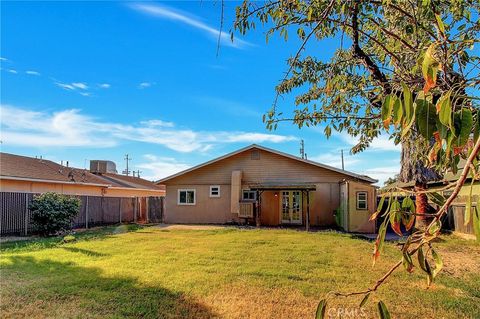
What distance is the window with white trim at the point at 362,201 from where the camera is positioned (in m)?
17.7

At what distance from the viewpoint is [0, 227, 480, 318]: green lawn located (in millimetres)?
5172

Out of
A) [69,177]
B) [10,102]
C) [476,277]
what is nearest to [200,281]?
[476,277]

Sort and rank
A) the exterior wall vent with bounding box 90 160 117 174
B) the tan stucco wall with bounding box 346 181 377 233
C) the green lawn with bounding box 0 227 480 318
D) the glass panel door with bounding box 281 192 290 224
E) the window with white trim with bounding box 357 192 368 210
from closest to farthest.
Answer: the green lawn with bounding box 0 227 480 318 → the tan stucco wall with bounding box 346 181 377 233 → the window with white trim with bounding box 357 192 368 210 → the glass panel door with bounding box 281 192 290 224 → the exterior wall vent with bounding box 90 160 117 174

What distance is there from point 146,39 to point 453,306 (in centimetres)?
756

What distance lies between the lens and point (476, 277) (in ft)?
24.9

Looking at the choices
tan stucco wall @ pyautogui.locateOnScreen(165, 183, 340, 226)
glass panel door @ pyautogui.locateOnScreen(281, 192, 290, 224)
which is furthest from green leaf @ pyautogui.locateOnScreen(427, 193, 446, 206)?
glass panel door @ pyautogui.locateOnScreen(281, 192, 290, 224)

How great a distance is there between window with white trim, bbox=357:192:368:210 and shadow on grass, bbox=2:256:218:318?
44.5 ft

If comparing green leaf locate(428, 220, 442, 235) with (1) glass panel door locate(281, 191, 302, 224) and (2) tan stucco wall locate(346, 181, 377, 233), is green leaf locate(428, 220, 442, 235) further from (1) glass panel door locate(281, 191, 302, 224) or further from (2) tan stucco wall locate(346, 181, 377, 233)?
(1) glass panel door locate(281, 191, 302, 224)

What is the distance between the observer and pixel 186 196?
23.0 meters

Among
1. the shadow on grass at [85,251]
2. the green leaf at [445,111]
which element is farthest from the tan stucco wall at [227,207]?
the green leaf at [445,111]

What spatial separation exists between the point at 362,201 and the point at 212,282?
13.0 m

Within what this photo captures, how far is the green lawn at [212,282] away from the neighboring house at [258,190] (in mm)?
9851

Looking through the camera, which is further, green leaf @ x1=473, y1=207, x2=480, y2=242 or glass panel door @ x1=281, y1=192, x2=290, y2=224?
glass panel door @ x1=281, y1=192, x2=290, y2=224

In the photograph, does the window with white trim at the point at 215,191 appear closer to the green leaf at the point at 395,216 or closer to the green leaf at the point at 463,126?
the green leaf at the point at 395,216
